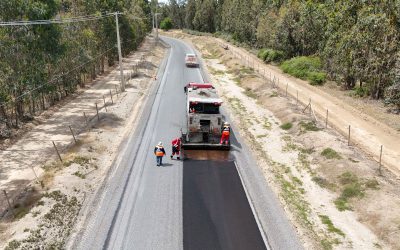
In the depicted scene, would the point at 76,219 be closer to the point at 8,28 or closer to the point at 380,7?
the point at 8,28

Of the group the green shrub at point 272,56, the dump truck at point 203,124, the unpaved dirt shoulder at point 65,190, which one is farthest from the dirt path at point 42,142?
the green shrub at point 272,56

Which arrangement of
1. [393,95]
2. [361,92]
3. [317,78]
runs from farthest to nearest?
1. [317,78]
2. [361,92]
3. [393,95]

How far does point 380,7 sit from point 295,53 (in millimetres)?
26384

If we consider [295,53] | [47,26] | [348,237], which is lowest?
[348,237]

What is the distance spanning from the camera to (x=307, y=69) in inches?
1969

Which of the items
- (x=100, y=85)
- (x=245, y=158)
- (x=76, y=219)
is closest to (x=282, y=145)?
(x=245, y=158)

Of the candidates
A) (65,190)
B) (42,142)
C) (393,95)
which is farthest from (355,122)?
(42,142)

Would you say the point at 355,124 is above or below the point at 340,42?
below

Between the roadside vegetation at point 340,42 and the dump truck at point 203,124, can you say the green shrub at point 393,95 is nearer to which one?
the roadside vegetation at point 340,42

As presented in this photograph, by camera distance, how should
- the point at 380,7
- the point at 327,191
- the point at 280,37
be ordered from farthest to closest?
the point at 280,37 → the point at 380,7 → the point at 327,191

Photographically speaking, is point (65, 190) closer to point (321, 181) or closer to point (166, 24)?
point (321, 181)

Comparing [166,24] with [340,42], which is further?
[166,24]

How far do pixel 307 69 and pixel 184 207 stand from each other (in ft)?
128

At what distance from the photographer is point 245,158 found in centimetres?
2258
